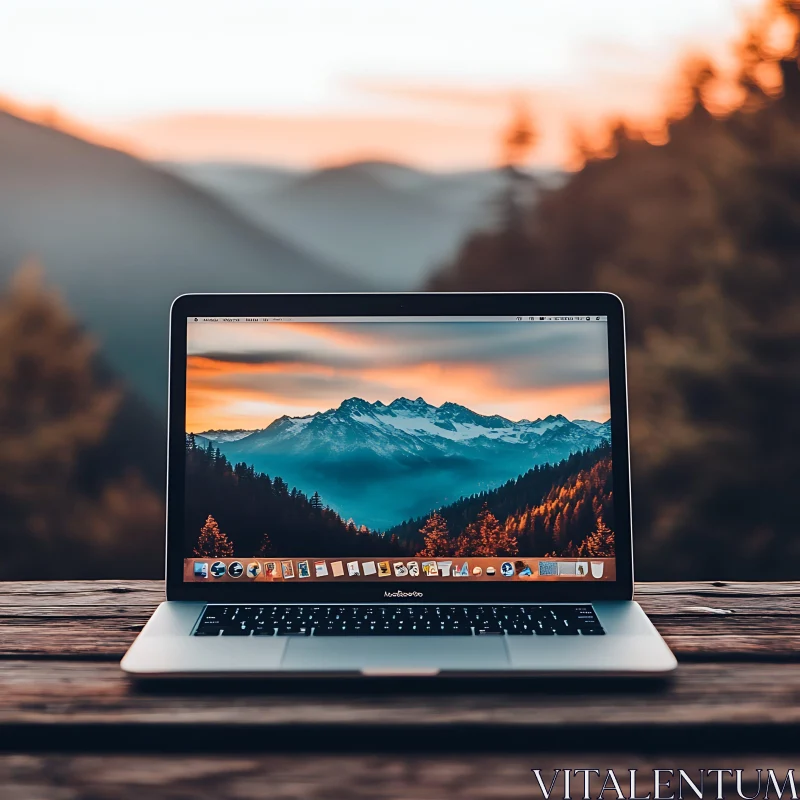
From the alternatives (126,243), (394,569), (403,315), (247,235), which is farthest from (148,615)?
(126,243)

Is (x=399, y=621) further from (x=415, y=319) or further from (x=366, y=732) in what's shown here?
(x=415, y=319)

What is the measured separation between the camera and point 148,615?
90 centimetres

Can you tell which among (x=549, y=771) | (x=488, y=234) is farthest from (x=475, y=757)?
(x=488, y=234)

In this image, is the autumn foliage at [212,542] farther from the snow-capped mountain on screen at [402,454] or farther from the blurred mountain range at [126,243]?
the blurred mountain range at [126,243]

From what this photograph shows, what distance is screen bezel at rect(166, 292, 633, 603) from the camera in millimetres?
847

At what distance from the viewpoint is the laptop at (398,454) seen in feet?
2.79

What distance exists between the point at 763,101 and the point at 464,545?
2.39 m

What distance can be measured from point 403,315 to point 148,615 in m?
0.51

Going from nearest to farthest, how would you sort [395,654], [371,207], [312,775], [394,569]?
[312,775] < [395,654] < [394,569] < [371,207]

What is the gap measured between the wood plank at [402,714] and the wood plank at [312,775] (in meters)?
0.01

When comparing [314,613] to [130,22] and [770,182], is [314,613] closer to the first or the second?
[130,22]

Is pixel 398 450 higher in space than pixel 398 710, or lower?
higher

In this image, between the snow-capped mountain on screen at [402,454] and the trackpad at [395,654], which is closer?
the trackpad at [395,654]

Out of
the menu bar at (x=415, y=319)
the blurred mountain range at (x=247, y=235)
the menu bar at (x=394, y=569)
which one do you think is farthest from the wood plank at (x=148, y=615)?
the blurred mountain range at (x=247, y=235)
